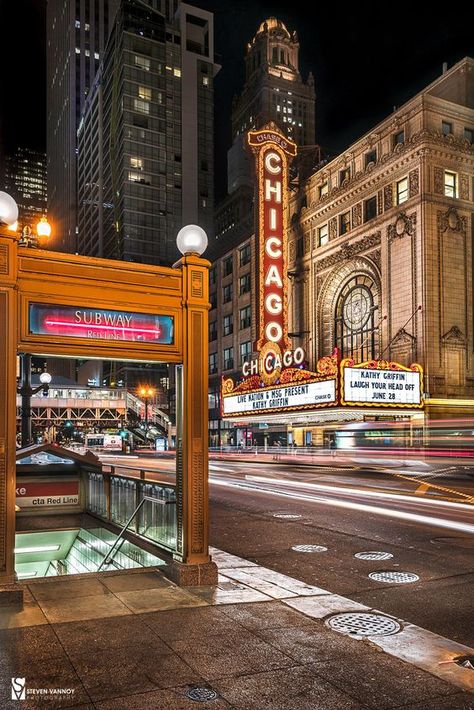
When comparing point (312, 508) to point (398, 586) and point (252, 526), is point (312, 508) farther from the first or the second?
point (398, 586)

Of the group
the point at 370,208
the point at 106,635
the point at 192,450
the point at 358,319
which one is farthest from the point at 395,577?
the point at 358,319

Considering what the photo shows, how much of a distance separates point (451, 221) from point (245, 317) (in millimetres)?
28410

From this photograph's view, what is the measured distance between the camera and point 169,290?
9062mm

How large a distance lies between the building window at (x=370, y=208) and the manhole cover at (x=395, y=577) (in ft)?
114

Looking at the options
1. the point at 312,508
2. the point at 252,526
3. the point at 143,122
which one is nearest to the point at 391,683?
the point at 252,526

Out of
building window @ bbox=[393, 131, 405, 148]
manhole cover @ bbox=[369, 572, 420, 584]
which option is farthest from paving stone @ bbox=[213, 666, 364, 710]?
building window @ bbox=[393, 131, 405, 148]

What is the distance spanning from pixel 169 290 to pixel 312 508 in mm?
11042

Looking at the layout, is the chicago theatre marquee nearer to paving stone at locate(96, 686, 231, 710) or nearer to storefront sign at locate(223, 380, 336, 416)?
storefront sign at locate(223, 380, 336, 416)

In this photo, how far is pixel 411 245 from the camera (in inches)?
1487

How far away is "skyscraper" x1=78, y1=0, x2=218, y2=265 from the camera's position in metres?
122

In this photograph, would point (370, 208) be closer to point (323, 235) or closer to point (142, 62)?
point (323, 235)

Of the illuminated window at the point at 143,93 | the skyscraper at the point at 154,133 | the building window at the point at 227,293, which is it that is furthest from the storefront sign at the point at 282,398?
the illuminated window at the point at 143,93

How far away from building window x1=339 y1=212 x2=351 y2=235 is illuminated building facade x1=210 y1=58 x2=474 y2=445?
0.08m

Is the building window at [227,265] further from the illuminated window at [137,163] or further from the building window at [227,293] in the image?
the illuminated window at [137,163]
